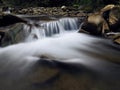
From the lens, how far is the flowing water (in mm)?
6949

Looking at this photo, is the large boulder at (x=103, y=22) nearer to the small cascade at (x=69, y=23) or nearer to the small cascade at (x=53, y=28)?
the small cascade at (x=69, y=23)

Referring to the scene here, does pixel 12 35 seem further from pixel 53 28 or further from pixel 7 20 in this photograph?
pixel 53 28

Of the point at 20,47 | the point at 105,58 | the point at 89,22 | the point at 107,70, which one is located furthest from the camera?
the point at 89,22

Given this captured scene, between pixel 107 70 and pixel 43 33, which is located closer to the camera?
pixel 107 70

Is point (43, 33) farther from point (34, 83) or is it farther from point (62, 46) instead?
point (34, 83)

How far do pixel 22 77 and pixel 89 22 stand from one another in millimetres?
6581

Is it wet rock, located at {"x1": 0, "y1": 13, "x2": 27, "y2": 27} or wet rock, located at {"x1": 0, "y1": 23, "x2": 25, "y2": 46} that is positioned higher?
wet rock, located at {"x1": 0, "y1": 13, "x2": 27, "y2": 27}

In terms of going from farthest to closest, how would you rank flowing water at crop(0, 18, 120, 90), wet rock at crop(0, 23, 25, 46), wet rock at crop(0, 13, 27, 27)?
wet rock at crop(0, 13, 27, 27), wet rock at crop(0, 23, 25, 46), flowing water at crop(0, 18, 120, 90)

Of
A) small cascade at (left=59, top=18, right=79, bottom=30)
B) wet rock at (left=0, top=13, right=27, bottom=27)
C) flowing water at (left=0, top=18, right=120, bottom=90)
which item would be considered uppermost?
wet rock at (left=0, top=13, right=27, bottom=27)

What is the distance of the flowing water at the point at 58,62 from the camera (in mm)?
6949

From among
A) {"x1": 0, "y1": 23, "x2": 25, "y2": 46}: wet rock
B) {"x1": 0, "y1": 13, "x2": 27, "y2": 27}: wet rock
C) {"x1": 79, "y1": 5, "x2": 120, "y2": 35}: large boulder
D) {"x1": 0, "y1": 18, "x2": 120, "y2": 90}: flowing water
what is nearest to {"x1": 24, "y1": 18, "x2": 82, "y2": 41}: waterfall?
{"x1": 0, "y1": 18, "x2": 120, "y2": 90}: flowing water

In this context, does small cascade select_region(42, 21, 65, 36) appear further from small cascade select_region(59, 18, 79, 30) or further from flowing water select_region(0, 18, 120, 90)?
small cascade select_region(59, 18, 79, 30)

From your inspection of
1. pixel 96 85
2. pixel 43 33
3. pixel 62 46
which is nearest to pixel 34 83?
pixel 96 85

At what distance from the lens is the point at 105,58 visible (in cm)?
929
